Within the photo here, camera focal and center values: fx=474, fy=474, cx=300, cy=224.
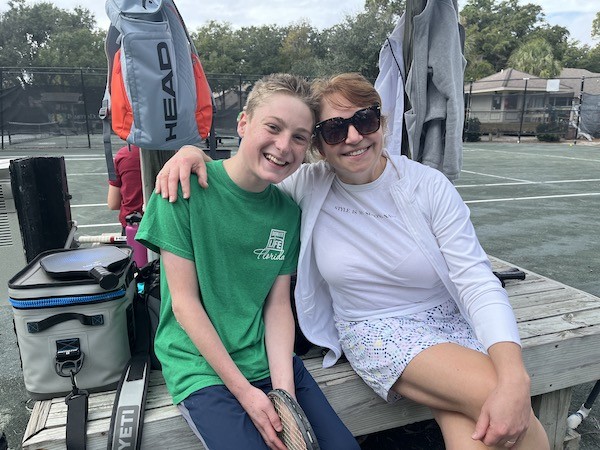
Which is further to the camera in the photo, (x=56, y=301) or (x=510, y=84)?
(x=510, y=84)

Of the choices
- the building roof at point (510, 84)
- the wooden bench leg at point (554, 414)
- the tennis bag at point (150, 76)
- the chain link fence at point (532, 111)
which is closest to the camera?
the tennis bag at point (150, 76)

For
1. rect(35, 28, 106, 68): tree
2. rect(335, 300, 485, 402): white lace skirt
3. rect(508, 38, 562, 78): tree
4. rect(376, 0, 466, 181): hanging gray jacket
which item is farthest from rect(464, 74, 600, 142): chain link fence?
rect(35, 28, 106, 68): tree

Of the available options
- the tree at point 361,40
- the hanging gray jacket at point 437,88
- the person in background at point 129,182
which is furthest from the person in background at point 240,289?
the tree at point 361,40

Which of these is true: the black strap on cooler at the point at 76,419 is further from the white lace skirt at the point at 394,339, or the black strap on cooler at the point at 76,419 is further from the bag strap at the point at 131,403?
the white lace skirt at the point at 394,339

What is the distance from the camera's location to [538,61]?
39938 mm

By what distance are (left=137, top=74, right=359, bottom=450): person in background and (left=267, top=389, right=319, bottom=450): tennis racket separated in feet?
0.09

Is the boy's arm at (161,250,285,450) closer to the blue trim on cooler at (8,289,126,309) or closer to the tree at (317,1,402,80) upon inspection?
the blue trim on cooler at (8,289,126,309)

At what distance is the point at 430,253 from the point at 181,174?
0.98 m

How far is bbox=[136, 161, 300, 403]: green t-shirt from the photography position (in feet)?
5.29

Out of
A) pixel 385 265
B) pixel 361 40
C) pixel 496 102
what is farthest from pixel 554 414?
pixel 496 102

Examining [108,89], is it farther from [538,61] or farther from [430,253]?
[538,61]

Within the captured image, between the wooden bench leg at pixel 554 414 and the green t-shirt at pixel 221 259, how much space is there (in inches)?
59.3

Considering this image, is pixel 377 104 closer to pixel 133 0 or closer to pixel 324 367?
pixel 324 367

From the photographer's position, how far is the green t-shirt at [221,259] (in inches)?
63.5
